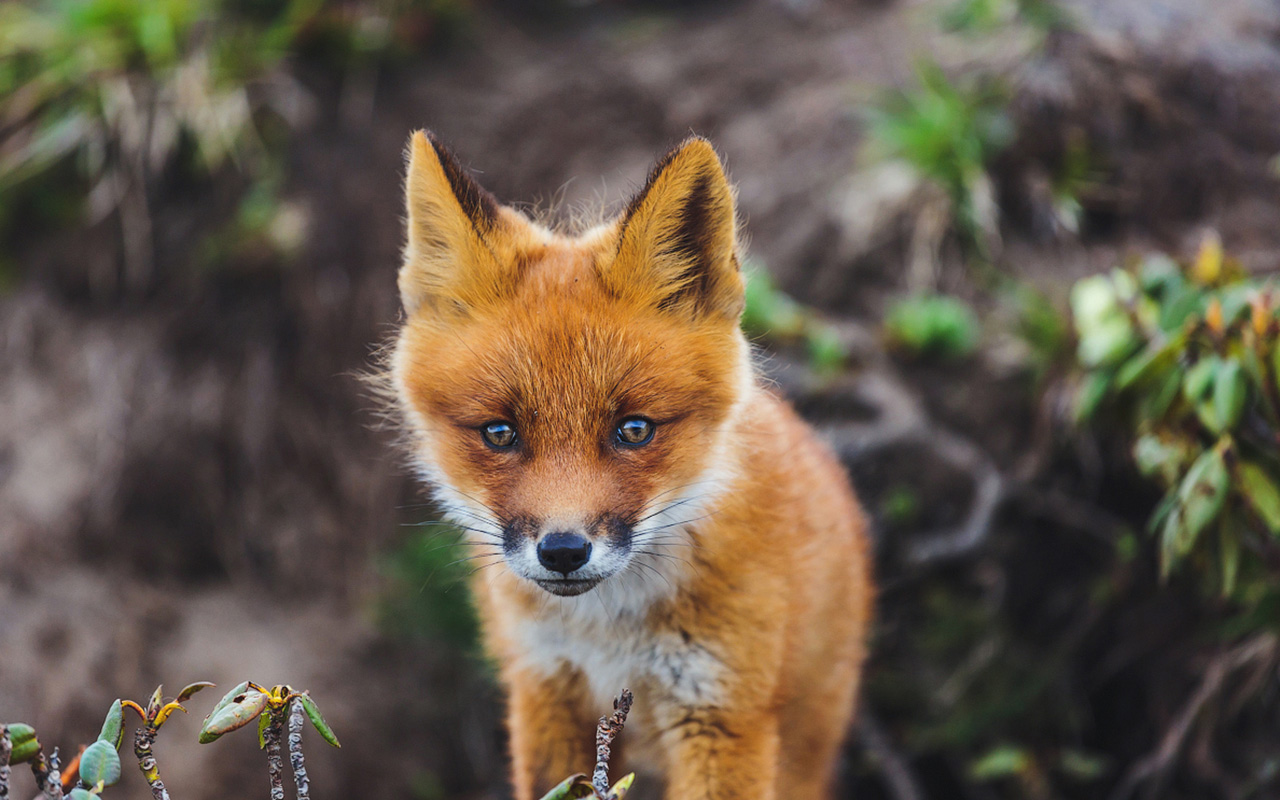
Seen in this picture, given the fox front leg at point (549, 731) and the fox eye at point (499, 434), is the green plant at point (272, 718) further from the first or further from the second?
the fox front leg at point (549, 731)

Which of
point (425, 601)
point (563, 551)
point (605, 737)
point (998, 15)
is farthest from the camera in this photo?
point (998, 15)

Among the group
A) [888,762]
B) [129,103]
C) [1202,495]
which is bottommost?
[888,762]

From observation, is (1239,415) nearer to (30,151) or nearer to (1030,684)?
→ (1030,684)

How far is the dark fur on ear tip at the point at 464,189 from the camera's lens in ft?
8.18

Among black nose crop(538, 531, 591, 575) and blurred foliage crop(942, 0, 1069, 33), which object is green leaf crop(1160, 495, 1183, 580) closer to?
black nose crop(538, 531, 591, 575)

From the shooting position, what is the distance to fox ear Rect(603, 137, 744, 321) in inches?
96.3

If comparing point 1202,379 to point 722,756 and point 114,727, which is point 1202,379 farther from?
point 114,727

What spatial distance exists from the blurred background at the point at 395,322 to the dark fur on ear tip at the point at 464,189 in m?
2.03

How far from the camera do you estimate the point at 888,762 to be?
4.35 m

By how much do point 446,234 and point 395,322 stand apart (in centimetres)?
223

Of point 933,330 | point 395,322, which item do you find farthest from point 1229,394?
point 395,322

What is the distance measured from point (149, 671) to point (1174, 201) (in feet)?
20.2

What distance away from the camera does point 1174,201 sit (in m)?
5.12

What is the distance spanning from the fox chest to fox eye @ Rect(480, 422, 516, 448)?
621 mm
